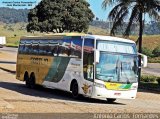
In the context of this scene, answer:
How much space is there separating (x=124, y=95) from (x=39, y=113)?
697cm

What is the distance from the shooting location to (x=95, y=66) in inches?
855

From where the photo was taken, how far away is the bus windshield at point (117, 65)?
2180cm

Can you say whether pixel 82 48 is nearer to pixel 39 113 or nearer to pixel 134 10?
pixel 39 113

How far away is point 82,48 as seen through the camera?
74.5ft

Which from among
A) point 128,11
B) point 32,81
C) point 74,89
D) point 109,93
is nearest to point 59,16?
point 128,11

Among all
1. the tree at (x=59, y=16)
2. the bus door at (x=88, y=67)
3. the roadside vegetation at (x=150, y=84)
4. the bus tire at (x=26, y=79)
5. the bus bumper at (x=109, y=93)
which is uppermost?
the tree at (x=59, y=16)

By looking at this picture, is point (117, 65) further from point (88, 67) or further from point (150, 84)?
point (150, 84)

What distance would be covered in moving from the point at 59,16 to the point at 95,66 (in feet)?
108

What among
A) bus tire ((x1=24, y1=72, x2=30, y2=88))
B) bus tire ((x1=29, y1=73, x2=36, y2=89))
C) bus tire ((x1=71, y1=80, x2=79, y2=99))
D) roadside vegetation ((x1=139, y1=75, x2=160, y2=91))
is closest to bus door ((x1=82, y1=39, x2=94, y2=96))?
bus tire ((x1=71, y1=80, x2=79, y2=99))

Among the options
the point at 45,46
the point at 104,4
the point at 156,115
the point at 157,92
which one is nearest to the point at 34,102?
the point at 156,115

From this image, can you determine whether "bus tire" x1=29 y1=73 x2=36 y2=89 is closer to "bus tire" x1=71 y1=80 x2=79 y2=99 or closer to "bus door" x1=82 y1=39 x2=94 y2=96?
"bus tire" x1=71 y1=80 x2=79 y2=99

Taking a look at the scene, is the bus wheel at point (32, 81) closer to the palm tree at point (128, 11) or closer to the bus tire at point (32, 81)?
the bus tire at point (32, 81)

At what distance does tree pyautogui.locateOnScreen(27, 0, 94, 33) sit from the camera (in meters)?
53.2

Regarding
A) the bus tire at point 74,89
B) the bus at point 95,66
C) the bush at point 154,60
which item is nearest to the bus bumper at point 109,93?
the bus at point 95,66
